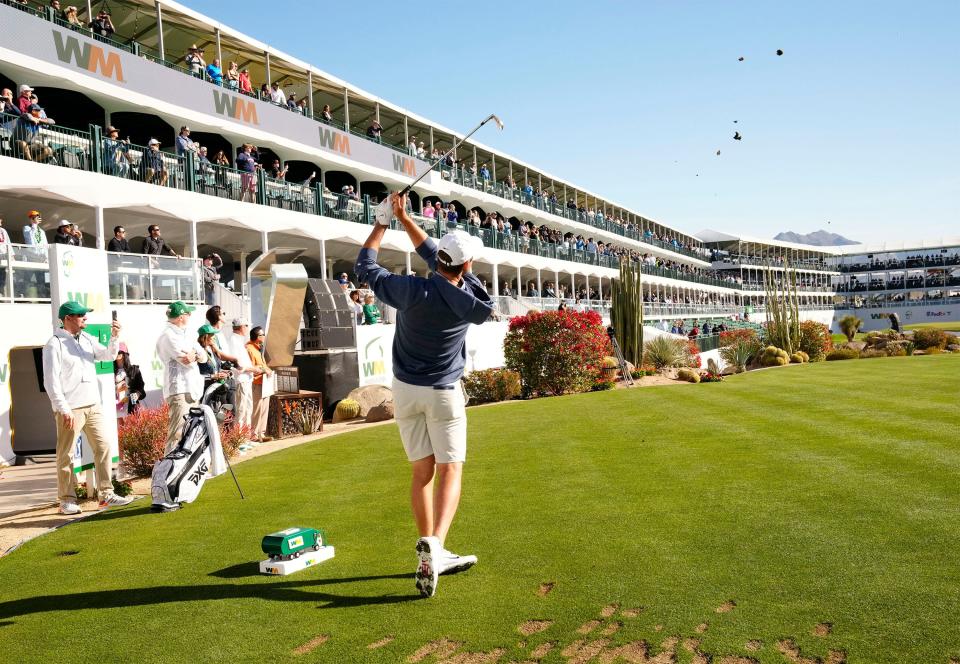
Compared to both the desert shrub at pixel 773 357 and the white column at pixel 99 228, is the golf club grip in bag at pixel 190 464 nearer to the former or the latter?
the white column at pixel 99 228

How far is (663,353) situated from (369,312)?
10510mm

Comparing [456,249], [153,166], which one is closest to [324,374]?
[153,166]

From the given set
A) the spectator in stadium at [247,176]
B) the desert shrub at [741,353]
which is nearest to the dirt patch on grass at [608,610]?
the spectator in stadium at [247,176]

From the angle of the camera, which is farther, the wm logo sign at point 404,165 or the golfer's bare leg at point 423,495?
the wm logo sign at point 404,165

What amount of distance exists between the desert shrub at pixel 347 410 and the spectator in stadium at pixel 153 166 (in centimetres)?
792

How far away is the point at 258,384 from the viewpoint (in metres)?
13.4

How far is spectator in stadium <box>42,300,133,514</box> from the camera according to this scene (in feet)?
23.3

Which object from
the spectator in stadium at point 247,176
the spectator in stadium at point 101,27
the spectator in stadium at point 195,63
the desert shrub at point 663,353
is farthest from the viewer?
the desert shrub at point 663,353

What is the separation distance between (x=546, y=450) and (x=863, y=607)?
5.76 m

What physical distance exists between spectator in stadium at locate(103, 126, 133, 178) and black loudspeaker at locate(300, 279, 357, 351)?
5445mm

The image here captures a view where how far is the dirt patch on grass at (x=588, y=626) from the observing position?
13.0ft

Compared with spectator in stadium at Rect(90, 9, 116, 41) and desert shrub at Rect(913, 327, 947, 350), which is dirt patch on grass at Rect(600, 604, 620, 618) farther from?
desert shrub at Rect(913, 327, 947, 350)

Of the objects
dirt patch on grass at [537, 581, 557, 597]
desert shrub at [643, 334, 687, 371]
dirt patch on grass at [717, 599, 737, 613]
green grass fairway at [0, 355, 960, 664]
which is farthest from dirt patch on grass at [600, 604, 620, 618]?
desert shrub at [643, 334, 687, 371]

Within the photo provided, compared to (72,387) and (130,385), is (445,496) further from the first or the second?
(130,385)
